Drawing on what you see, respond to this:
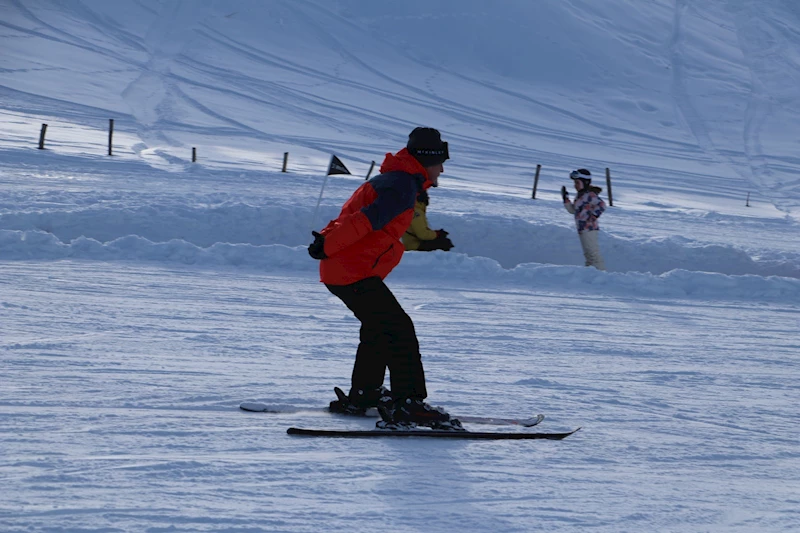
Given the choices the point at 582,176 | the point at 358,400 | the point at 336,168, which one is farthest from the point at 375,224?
the point at 582,176

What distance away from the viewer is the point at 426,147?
358cm

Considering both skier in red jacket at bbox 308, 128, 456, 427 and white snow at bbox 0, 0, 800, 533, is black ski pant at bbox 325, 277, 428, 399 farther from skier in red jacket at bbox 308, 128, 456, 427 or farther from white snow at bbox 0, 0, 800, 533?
white snow at bbox 0, 0, 800, 533

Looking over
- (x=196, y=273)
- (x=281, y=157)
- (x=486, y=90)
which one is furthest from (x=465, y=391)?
(x=486, y=90)

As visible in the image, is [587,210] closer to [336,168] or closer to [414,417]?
[336,168]

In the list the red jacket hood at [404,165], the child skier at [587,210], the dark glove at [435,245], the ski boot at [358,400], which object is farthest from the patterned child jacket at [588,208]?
the red jacket hood at [404,165]

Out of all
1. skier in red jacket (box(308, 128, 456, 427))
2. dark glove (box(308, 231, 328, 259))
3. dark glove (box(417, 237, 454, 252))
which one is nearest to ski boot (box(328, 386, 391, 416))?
skier in red jacket (box(308, 128, 456, 427))

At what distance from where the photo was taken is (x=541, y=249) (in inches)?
452

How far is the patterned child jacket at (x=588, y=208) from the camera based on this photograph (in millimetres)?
9023

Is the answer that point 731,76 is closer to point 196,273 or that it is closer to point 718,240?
point 718,240

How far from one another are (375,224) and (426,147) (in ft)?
1.24

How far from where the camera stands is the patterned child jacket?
9023 mm

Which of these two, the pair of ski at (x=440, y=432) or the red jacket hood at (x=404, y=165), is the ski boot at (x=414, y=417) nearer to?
the pair of ski at (x=440, y=432)

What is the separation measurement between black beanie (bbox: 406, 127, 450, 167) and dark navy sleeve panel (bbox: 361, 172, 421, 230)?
87 mm

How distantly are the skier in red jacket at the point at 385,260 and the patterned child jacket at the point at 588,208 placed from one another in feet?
17.8
